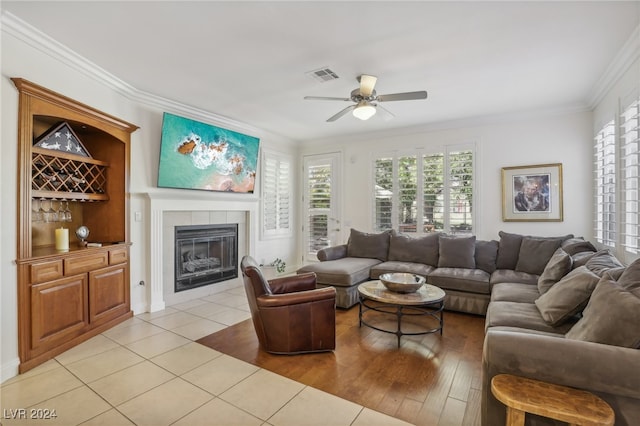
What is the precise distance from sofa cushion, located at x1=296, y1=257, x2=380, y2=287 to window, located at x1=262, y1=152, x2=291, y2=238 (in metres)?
1.70

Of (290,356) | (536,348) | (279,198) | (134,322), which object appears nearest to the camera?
(536,348)

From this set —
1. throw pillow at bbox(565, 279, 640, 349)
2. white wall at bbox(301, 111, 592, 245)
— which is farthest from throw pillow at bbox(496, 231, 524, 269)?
throw pillow at bbox(565, 279, 640, 349)

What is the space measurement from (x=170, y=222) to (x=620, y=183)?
5.26 meters

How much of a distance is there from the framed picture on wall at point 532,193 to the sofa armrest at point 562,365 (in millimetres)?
3495

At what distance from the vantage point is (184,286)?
4457mm

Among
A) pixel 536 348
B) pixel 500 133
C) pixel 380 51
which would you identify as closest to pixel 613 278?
pixel 536 348

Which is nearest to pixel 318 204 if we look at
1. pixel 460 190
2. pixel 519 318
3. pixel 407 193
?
pixel 407 193

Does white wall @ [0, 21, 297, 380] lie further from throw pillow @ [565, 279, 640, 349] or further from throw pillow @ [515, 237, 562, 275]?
throw pillow @ [515, 237, 562, 275]

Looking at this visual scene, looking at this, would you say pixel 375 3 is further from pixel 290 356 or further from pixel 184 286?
pixel 184 286

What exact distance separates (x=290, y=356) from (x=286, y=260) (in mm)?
3579

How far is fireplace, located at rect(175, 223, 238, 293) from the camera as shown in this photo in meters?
4.43

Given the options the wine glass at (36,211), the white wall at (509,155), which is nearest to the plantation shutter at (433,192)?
the white wall at (509,155)

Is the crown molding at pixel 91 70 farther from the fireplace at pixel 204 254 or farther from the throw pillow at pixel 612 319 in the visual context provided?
the throw pillow at pixel 612 319

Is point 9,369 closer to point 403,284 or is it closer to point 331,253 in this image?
point 403,284
